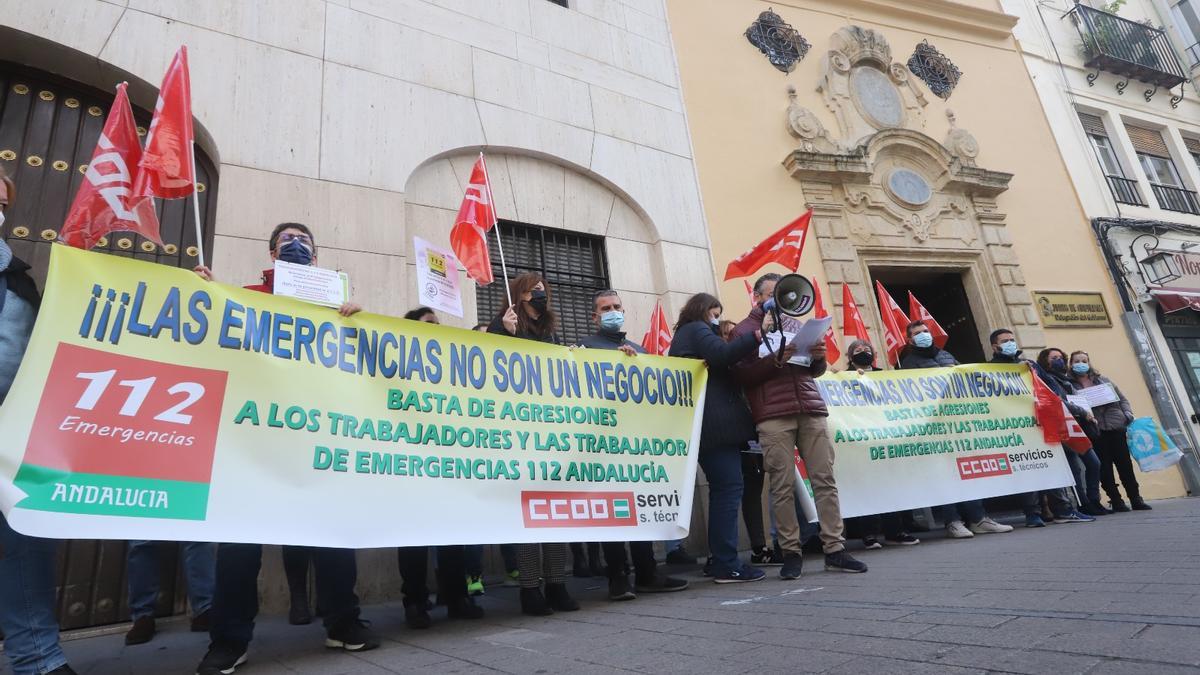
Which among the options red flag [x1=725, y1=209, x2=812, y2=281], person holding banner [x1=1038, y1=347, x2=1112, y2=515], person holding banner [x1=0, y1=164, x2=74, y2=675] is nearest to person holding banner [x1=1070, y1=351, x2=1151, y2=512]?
person holding banner [x1=1038, y1=347, x2=1112, y2=515]

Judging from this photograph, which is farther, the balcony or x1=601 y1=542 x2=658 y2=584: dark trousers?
the balcony

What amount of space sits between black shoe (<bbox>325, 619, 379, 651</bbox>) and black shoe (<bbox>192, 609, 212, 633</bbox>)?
115 cm

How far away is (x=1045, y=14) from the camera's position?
43.8 ft

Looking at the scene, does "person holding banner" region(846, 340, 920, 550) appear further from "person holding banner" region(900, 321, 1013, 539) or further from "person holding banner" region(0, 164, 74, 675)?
"person holding banner" region(0, 164, 74, 675)

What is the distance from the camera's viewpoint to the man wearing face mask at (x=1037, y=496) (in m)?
6.06

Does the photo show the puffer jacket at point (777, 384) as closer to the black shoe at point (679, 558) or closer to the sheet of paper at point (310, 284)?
the black shoe at point (679, 558)

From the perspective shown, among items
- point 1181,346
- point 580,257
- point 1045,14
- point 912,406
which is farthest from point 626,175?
point 1045,14

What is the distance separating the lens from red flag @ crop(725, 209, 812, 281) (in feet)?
19.9

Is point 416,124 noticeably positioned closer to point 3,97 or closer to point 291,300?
point 3,97

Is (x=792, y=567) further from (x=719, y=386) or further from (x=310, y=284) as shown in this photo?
(x=310, y=284)

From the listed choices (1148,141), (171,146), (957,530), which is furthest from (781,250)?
(1148,141)

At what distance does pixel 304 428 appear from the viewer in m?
2.94

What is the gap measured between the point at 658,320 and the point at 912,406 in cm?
250

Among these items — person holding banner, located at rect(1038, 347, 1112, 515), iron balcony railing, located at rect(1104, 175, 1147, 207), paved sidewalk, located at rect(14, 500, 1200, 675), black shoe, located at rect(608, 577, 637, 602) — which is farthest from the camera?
iron balcony railing, located at rect(1104, 175, 1147, 207)
